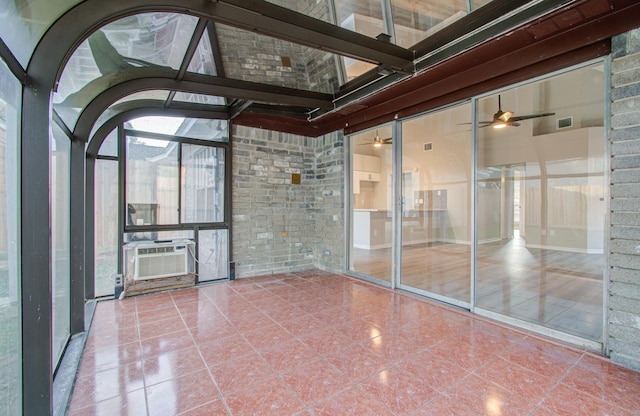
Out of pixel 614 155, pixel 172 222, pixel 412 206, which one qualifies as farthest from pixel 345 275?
pixel 614 155

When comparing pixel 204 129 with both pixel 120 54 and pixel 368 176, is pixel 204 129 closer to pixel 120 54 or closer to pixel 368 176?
pixel 120 54

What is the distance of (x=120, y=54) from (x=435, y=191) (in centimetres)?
426

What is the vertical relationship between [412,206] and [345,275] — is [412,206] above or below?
above

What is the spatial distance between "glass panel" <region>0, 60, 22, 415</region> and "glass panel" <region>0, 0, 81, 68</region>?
0.46ft

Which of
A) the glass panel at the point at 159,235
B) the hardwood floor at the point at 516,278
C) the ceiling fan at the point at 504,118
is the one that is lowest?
the hardwood floor at the point at 516,278

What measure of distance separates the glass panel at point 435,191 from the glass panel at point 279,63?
1.46m

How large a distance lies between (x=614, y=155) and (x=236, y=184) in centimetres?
468

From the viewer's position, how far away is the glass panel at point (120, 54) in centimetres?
241

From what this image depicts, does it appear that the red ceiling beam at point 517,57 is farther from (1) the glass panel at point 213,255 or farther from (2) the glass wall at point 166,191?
(1) the glass panel at point 213,255

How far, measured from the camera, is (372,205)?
5.32 m

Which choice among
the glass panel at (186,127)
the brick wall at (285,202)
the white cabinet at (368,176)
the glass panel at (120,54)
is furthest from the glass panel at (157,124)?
the white cabinet at (368,176)

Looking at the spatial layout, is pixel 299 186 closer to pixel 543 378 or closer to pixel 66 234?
pixel 66 234

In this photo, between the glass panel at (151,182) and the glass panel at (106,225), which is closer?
the glass panel at (106,225)

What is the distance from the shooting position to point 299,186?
18.8 ft
